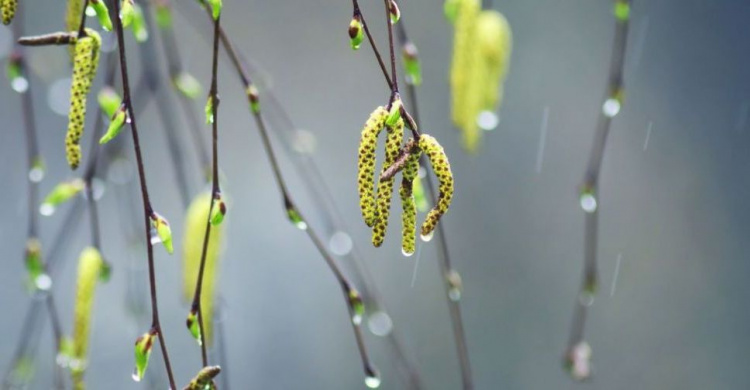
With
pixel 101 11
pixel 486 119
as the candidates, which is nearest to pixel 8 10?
pixel 101 11

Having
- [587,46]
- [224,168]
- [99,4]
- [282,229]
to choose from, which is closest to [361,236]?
[282,229]

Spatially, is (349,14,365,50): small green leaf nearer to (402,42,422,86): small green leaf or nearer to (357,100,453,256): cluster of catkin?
(357,100,453,256): cluster of catkin

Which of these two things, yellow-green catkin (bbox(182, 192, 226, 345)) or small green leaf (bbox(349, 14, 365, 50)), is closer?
small green leaf (bbox(349, 14, 365, 50))

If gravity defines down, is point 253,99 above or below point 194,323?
above

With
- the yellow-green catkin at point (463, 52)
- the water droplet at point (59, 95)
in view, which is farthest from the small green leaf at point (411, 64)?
the water droplet at point (59, 95)

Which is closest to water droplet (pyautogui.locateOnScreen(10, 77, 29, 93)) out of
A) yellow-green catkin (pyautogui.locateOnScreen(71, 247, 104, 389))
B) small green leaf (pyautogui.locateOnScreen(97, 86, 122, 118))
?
small green leaf (pyautogui.locateOnScreen(97, 86, 122, 118))

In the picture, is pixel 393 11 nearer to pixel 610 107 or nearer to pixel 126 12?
pixel 126 12

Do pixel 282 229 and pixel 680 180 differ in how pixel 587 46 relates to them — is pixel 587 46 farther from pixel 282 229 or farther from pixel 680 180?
pixel 282 229
